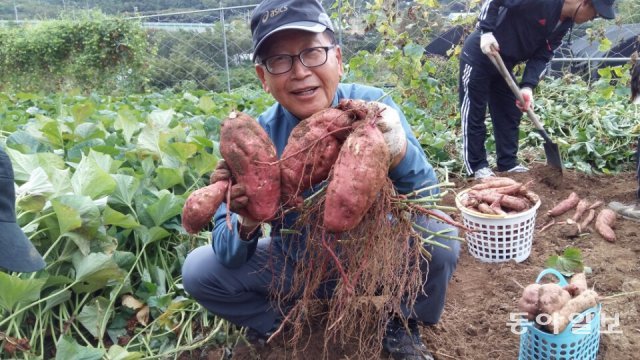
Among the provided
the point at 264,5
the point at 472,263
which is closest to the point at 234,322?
the point at 264,5

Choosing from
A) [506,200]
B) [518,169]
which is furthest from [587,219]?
[518,169]

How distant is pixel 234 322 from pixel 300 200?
27.7 inches

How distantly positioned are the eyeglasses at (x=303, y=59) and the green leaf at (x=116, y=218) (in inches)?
33.9

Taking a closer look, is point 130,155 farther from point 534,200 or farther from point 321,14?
point 534,200

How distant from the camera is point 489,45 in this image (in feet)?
10.8

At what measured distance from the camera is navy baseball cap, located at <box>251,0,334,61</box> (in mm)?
1420

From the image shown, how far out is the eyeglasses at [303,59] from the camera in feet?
4.78

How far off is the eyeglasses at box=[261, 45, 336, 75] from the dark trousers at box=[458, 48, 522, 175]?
2.40 meters

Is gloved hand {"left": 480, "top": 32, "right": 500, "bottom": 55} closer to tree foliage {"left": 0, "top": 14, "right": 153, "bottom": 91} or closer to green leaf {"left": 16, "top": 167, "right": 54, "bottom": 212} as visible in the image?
green leaf {"left": 16, "top": 167, "right": 54, "bottom": 212}

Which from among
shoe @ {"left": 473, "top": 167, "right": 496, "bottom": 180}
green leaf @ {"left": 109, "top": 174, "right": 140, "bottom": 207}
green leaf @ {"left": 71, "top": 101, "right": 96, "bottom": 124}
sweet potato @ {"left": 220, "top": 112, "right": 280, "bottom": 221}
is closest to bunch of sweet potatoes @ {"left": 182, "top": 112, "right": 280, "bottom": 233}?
sweet potato @ {"left": 220, "top": 112, "right": 280, "bottom": 221}

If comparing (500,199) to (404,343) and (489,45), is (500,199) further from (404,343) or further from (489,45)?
(489,45)

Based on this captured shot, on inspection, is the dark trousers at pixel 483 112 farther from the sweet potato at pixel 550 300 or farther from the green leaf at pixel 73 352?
the green leaf at pixel 73 352

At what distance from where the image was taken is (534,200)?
2.44 metres

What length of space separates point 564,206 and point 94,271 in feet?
8.40
